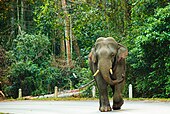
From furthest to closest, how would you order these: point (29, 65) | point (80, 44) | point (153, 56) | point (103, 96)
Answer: point (80, 44) < point (29, 65) < point (153, 56) < point (103, 96)

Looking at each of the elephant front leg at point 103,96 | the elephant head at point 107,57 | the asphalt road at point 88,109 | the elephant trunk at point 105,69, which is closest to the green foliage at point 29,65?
the asphalt road at point 88,109

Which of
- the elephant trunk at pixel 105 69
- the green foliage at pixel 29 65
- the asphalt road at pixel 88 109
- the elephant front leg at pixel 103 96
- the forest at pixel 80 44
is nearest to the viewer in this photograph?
the elephant trunk at pixel 105 69

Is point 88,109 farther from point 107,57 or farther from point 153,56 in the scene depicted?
point 153,56

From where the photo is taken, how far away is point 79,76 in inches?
1401

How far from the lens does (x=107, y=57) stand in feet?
45.3

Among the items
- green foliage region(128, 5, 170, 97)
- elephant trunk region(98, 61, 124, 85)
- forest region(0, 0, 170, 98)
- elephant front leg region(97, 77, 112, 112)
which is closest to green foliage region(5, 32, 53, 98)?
forest region(0, 0, 170, 98)

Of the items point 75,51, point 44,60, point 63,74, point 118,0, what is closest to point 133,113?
point 118,0

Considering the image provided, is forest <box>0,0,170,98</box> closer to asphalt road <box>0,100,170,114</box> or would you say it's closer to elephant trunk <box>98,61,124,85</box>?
elephant trunk <box>98,61,124,85</box>

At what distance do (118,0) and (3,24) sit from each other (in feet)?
59.6

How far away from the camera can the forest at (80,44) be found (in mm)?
25625

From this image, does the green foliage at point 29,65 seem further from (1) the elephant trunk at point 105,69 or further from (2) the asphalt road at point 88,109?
(1) the elephant trunk at point 105,69

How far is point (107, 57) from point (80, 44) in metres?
32.1

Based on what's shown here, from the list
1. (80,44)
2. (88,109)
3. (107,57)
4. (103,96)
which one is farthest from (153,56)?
(80,44)

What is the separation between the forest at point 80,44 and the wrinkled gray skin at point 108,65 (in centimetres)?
329
